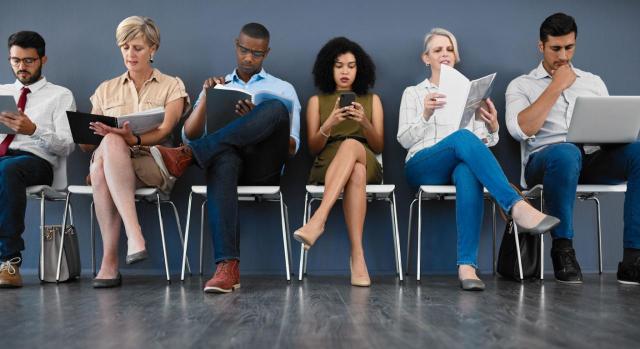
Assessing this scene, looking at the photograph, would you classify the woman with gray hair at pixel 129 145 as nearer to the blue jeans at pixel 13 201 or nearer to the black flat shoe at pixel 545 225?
the blue jeans at pixel 13 201

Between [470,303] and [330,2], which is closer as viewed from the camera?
[470,303]

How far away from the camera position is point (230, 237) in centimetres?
261

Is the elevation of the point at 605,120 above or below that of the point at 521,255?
above

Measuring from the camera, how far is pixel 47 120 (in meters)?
3.44

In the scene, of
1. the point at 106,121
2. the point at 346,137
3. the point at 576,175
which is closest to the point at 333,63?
the point at 346,137

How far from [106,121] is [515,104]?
6.76ft

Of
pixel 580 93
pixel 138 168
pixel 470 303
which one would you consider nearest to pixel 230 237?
pixel 138 168

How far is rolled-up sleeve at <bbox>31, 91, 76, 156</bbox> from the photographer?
3264 millimetres

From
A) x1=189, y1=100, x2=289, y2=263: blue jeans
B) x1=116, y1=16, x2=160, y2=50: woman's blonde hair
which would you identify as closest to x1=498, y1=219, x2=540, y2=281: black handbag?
x1=189, y1=100, x2=289, y2=263: blue jeans

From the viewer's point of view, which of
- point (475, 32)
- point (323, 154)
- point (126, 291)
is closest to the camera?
point (126, 291)

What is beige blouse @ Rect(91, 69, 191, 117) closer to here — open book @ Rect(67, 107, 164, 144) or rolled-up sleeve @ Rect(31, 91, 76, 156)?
rolled-up sleeve @ Rect(31, 91, 76, 156)

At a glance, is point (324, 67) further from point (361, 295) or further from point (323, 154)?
point (361, 295)

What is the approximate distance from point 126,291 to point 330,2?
84.0 inches

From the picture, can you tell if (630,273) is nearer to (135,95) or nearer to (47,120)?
(135,95)
